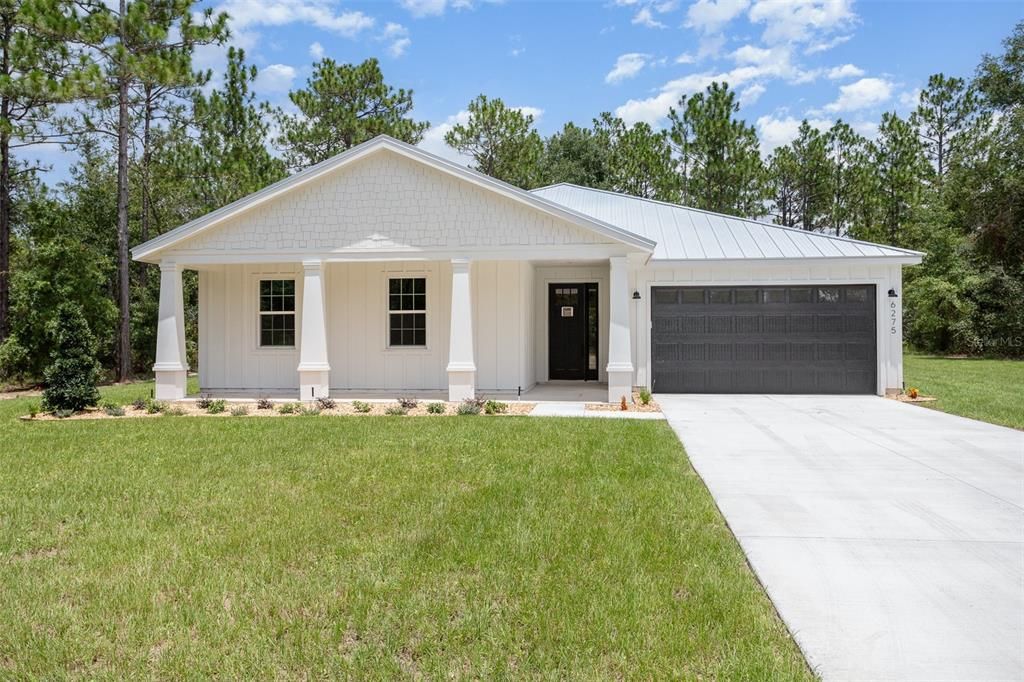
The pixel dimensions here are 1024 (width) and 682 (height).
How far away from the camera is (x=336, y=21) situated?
1436 centimetres

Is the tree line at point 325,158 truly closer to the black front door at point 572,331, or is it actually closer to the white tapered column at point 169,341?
the white tapered column at point 169,341

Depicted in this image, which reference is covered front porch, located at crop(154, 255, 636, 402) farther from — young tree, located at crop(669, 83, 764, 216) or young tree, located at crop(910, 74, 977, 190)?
young tree, located at crop(910, 74, 977, 190)

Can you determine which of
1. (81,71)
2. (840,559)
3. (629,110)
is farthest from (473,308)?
(629,110)

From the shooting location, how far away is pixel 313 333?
12719mm

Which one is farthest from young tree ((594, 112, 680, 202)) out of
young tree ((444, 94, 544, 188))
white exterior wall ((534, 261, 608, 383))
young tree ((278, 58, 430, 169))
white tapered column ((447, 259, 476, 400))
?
white tapered column ((447, 259, 476, 400))

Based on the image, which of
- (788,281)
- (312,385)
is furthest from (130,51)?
(788,281)

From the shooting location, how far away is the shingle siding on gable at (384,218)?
40.4 feet

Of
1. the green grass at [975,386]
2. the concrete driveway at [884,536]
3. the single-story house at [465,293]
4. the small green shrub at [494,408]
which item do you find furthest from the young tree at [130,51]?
the green grass at [975,386]

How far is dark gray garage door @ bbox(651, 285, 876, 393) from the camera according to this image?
13539mm

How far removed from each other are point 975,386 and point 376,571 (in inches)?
621

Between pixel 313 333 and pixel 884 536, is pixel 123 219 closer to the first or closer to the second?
pixel 313 333

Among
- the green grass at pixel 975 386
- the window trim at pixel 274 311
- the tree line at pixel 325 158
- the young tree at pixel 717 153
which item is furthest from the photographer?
the young tree at pixel 717 153

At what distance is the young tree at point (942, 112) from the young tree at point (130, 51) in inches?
1247

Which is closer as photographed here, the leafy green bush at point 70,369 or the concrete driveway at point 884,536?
the concrete driveway at point 884,536
